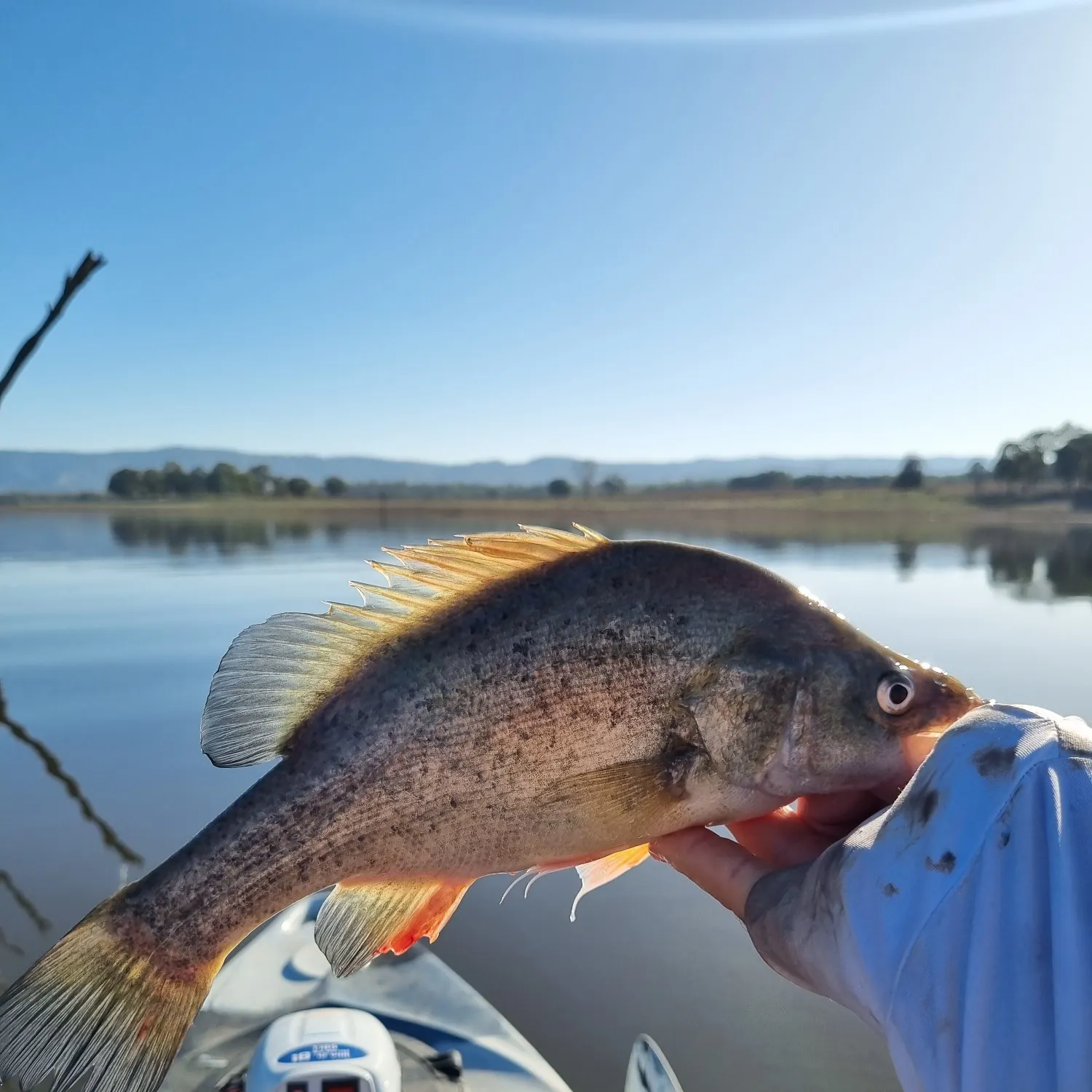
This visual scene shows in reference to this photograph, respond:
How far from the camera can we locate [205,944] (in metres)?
1.83

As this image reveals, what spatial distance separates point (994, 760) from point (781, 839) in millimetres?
856

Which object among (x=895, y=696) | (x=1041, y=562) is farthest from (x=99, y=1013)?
(x=1041, y=562)

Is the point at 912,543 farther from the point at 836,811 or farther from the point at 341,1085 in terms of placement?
the point at 836,811

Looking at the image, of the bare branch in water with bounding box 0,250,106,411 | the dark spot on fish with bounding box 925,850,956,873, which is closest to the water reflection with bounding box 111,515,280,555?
the bare branch in water with bounding box 0,250,106,411

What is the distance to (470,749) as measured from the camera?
6.07ft

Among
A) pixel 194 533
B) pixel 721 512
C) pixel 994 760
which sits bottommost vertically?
pixel 194 533

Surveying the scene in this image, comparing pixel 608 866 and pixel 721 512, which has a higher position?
pixel 608 866

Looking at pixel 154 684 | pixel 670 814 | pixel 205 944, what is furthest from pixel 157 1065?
pixel 154 684

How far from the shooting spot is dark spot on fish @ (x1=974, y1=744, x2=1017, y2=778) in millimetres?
1405

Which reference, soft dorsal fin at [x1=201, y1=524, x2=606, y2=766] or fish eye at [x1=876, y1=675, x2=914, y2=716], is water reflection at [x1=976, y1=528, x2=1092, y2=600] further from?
soft dorsal fin at [x1=201, y1=524, x2=606, y2=766]

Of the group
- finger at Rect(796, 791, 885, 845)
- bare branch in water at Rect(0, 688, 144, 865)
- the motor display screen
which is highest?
finger at Rect(796, 791, 885, 845)

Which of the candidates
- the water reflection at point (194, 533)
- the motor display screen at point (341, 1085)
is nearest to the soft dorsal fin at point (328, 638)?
the motor display screen at point (341, 1085)

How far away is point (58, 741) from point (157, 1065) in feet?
39.0

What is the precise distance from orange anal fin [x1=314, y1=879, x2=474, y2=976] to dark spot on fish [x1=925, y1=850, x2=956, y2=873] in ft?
3.54
